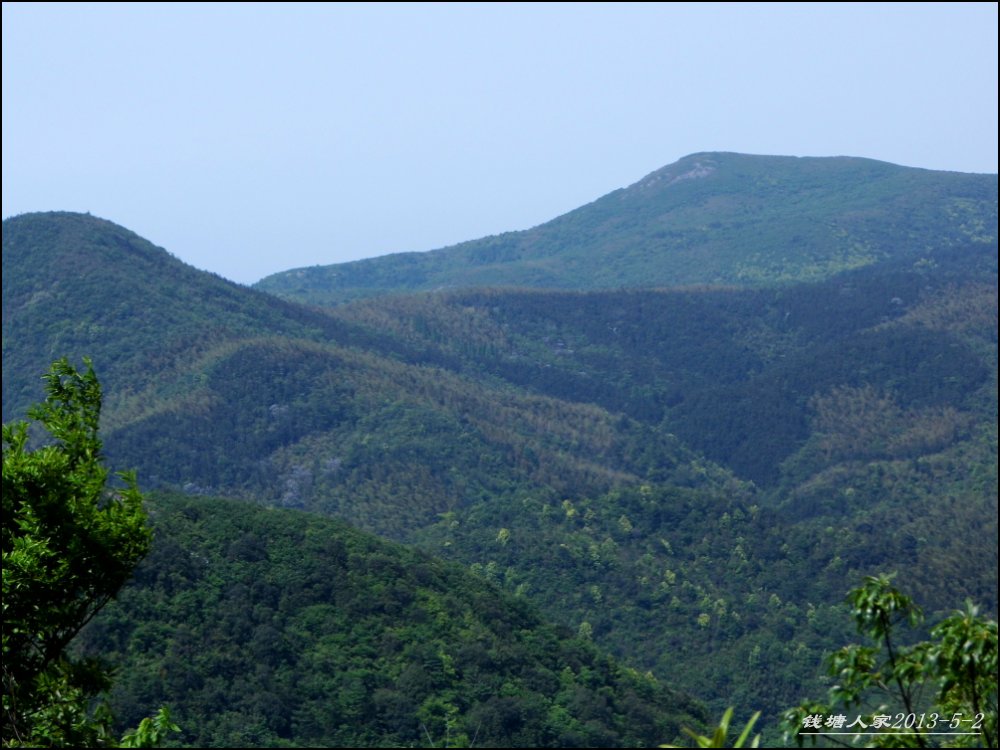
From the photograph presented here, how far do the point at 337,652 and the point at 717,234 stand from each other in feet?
465

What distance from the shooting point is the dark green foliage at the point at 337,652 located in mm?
27297

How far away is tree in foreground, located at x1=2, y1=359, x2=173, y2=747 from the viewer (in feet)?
38.8

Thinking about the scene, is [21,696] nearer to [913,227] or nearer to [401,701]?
[401,701]

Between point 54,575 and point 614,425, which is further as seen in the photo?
point 614,425

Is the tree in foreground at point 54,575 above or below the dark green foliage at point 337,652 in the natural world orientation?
above

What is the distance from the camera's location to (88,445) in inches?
526

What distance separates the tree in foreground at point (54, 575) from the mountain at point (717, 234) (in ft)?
400

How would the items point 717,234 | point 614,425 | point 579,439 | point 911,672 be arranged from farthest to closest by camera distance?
point 717,234 < point 614,425 < point 579,439 < point 911,672

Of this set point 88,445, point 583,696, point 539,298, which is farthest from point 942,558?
point 539,298

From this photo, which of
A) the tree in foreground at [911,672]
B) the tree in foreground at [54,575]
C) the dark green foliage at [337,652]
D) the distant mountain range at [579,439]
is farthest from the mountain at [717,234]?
the tree in foreground at [911,672]

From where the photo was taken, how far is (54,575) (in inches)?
474

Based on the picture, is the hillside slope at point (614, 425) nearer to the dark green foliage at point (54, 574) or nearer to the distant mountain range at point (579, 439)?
the distant mountain range at point (579, 439)

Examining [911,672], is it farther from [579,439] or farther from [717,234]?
[717,234]

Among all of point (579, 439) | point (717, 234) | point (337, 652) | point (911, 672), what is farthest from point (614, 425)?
point (717, 234)
